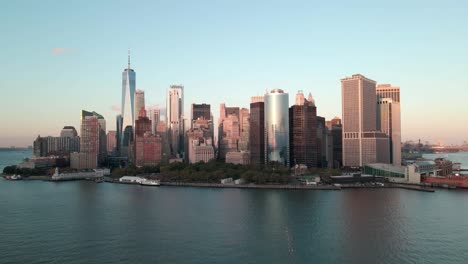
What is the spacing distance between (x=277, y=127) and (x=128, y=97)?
Result: 46.7 meters

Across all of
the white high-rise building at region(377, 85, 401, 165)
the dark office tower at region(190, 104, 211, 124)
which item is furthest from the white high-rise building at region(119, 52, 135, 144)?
the white high-rise building at region(377, 85, 401, 165)

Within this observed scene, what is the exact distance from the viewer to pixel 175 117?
113438mm

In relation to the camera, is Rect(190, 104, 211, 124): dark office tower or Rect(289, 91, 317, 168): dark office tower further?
Rect(190, 104, 211, 124): dark office tower

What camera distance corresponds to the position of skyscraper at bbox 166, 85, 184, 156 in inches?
4227

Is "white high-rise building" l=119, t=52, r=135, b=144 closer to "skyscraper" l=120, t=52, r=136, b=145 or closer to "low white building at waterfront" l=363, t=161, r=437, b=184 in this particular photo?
"skyscraper" l=120, t=52, r=136, b=145

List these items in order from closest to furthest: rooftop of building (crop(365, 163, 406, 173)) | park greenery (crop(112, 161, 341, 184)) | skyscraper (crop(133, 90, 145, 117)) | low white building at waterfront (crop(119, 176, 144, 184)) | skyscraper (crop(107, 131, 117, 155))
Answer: park greenery (crop(112, 161, 341, 184)), rooftop of building (crop(365, 163, 406, 173)), low white building at waterfront (crop(119, 176, 144, 184)), skyscraper (crop(133, 90, 145, 117)), skyscraper (crop(107, 131, 117, 155))

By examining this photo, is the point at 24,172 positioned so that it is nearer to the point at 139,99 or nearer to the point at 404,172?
the point at 404,172

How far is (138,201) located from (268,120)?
38536 mm

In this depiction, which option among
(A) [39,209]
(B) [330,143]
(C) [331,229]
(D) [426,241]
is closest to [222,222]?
(C) [331,229]

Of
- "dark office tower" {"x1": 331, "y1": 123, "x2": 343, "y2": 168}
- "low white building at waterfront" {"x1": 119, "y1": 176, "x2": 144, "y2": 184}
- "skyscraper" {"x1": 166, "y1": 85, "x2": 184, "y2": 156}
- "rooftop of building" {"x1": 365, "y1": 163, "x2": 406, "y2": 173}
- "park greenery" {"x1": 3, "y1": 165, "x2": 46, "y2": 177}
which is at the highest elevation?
"skyscraper" {"x1": 166, "y1": 85, "x2": 184, "y2": 156}

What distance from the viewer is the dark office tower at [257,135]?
71562 mm

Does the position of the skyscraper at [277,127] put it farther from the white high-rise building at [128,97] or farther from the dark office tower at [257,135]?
the white high-rise building at [128,97]

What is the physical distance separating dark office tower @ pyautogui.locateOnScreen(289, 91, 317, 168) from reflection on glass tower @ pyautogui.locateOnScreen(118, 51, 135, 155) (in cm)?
4741

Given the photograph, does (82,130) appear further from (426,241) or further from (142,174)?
(426,241)
